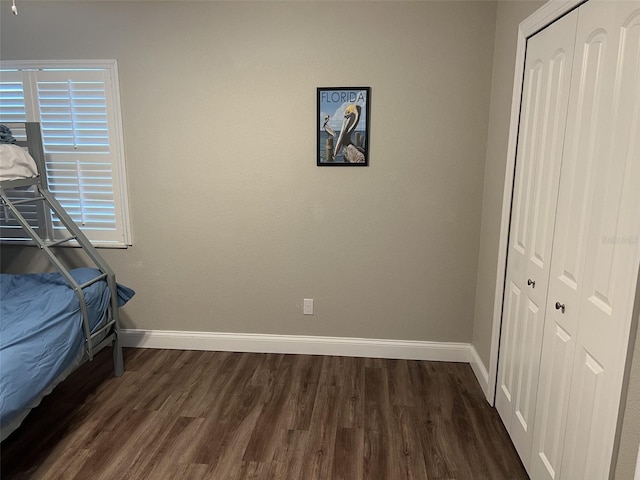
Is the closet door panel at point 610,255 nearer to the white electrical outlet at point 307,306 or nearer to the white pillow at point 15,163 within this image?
the white electrical outlet at point 307,306

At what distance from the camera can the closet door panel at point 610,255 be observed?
51.7 inches

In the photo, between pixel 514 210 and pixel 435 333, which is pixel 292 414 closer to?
pixel 435 333

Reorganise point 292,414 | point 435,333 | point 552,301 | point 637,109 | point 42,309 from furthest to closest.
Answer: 1. point 435,333
2. point 292,414
3. point 42,309
4. point 552,301
5. point 637,109

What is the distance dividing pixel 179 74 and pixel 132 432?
2.27m

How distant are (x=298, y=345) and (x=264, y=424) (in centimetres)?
87

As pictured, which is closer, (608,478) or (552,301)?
(608,478)

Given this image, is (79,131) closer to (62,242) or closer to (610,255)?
(62,242)

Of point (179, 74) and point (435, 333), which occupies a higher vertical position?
point (179, 74)

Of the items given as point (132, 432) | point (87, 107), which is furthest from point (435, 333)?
point (87, 107)

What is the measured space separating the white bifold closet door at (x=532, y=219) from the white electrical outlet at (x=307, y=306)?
4.42 ft

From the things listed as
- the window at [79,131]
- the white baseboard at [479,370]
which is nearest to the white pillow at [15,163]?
the window at [79,131]

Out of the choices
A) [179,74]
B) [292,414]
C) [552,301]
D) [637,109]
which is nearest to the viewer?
[637,109]

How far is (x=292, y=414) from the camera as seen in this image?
2584 mm

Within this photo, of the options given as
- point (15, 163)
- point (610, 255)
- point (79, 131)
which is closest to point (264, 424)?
Result: point (610, 255)
